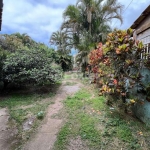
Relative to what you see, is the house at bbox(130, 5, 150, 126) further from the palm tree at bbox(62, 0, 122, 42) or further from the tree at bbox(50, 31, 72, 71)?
the tree at bbox(50, 31, 72, 71)

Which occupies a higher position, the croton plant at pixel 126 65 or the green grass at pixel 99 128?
the croton plant at pixel 126 65

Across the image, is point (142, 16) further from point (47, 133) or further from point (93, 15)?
point (93, 15)

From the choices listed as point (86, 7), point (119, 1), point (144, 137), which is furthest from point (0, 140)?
point (119, 1)

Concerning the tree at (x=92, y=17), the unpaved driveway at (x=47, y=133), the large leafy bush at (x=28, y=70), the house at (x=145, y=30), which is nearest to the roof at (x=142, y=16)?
the house at (x=145, y=30)

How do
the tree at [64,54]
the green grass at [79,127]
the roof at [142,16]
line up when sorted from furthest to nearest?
the tree at [64,54]
the roof at [142,16]
the green grass at [79,127]

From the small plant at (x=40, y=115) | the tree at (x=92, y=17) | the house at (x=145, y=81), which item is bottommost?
the small plant at (x=40, y=115)

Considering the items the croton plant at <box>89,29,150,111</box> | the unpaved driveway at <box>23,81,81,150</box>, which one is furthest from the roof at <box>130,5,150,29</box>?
the unpaved driveway at <box>23,81,81,150</box>

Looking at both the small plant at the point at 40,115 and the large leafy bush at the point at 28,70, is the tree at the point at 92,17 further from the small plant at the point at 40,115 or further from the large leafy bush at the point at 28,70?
the small plant at the point at 40,115

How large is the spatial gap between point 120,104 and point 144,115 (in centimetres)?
76

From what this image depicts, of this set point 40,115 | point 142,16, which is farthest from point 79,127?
point 142,16

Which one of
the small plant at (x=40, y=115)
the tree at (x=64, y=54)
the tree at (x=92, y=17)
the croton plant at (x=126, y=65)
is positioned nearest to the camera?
the croton plant at (x=126, y=65)

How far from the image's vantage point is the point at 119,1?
38.4 ft

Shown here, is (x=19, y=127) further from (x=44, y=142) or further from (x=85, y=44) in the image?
(x=85, y=44)

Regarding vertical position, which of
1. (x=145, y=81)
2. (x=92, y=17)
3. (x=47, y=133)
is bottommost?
(x=47, y=133)
